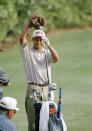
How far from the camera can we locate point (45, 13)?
20844 mm

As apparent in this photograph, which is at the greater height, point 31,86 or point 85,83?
point 31,86

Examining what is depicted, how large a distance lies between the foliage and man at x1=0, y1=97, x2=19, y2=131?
11.9 m

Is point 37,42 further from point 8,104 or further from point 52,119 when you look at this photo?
point 8,104

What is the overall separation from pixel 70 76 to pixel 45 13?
703 cm

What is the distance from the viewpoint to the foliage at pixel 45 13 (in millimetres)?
19766

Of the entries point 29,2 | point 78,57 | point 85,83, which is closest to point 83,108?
point 85,83

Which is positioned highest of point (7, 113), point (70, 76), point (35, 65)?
point (35, 65)

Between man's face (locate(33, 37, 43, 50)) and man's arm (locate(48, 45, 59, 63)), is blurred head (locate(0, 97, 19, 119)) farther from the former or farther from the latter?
man's face (locate(33, 37, 43, 50))

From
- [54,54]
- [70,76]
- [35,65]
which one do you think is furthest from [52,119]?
[70,76]

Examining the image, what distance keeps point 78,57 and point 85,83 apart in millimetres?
3570

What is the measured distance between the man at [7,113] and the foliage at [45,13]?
11910mm

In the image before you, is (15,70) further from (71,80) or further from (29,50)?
(29,50)

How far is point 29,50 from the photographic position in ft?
26.7

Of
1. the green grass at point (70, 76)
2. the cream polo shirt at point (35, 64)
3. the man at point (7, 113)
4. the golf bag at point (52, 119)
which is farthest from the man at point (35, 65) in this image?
the green grass at point (70, 76)
